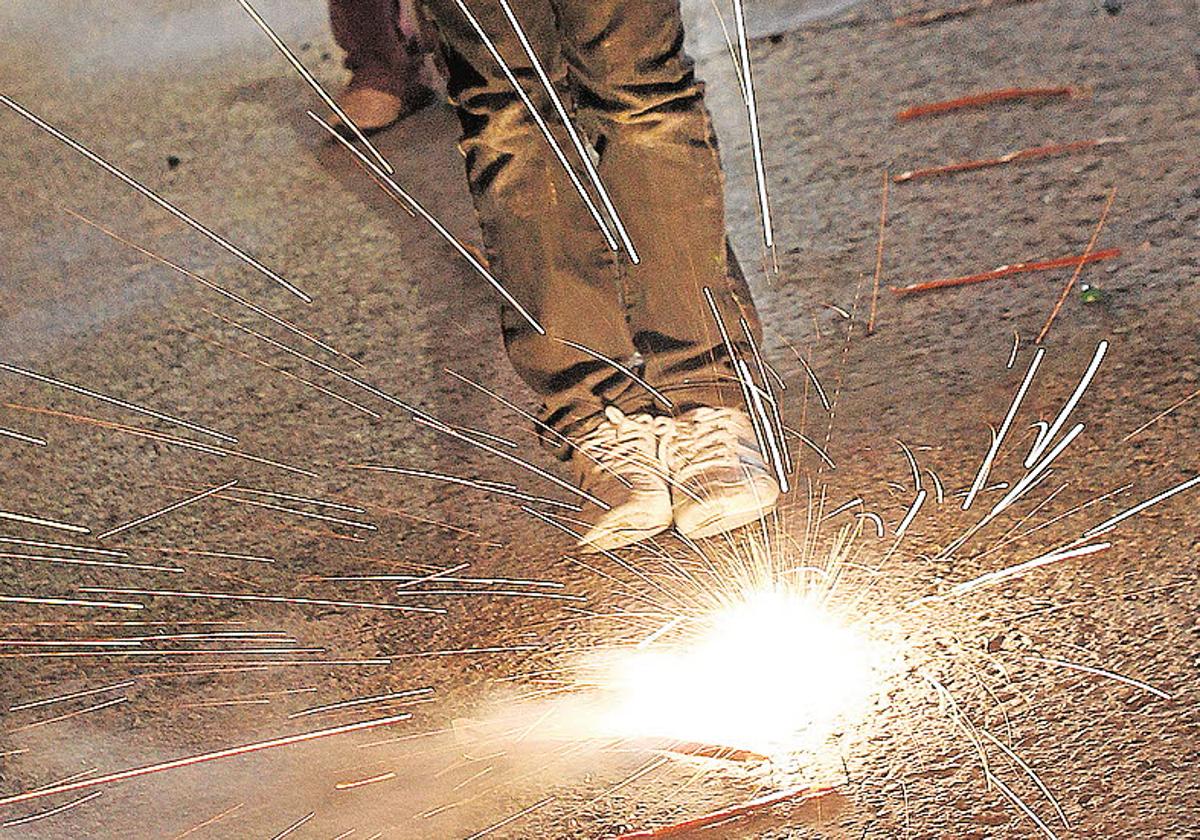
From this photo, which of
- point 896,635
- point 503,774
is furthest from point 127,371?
point 896,635

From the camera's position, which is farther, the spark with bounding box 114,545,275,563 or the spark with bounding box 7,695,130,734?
the spark with bounding box 114,545,275,563

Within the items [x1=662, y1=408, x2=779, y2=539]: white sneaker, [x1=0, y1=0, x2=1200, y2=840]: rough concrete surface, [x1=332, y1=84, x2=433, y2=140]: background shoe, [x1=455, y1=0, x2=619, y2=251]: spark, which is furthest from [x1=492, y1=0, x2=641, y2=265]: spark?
[x1=332, y1=84, x2=433, y2=140]: background shoe

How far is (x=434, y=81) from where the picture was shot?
412 centimetres

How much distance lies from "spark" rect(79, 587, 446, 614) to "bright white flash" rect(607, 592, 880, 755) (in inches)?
14.8

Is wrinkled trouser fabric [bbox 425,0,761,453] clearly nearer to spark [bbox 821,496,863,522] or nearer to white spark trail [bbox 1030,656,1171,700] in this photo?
spark [bbox 821,496,863,522]

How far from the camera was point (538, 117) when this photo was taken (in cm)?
219

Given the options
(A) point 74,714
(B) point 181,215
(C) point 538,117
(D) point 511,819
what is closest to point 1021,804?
(D) point 511,819

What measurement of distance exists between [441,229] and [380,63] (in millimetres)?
776

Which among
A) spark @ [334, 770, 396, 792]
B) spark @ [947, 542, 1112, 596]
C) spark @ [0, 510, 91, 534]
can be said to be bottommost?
spark @ [334, 770, 396, 792]

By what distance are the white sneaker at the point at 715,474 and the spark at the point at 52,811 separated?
875 millimetres

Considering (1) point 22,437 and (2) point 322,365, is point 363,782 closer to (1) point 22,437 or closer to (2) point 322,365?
(2) point 322,365

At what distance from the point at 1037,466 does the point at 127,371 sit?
180cm

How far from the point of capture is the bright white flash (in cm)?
197

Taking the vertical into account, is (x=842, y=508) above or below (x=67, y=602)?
below
